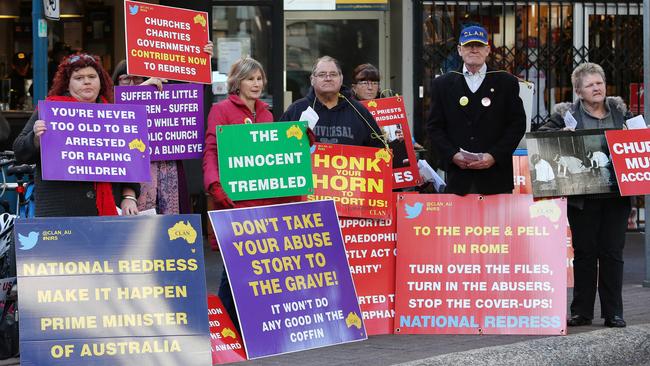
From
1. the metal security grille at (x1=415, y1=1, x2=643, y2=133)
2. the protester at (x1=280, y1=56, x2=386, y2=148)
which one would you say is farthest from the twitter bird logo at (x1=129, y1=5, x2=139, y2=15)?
the metal security grille at (x1=415, y1=1, x2=643, y2=133)

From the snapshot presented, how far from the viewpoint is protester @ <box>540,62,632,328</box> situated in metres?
8.24

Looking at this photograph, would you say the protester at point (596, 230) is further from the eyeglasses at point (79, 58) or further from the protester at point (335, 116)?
the eyeglasses at point (79, 58)

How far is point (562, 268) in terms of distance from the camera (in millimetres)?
7992

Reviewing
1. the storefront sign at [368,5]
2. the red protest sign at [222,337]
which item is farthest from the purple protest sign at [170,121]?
the storefront sign at [368,5]

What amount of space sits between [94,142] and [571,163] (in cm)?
318

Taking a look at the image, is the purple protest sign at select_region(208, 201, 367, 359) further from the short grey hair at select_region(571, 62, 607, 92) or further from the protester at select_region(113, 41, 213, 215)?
the short grey hair at select_region(571, 62, 607, 92)

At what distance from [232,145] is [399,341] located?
168 centimetres

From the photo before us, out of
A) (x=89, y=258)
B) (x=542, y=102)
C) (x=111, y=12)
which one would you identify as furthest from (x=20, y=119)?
(x=89, y=258)

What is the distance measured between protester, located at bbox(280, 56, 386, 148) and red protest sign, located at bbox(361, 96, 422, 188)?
180 cm

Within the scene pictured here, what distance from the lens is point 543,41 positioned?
549 inches

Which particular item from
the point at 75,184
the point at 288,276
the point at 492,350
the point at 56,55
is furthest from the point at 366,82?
the point at 56,55

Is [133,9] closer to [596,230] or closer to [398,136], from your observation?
[398,136]

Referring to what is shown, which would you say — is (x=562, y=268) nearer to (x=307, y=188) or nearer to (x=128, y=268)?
(x=307, y=188)

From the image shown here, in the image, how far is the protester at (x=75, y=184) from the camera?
692 cm
